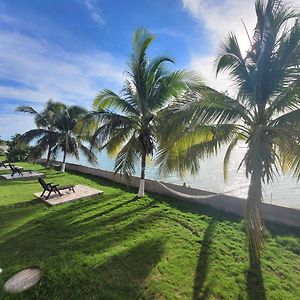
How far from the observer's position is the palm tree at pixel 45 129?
66.0 ft

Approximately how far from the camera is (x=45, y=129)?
70.0 feet

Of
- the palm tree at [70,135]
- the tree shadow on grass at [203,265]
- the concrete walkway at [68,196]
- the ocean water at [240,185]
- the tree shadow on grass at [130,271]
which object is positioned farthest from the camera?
the palm tree at [70,135]

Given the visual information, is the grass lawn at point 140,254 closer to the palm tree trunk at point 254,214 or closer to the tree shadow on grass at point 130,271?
the tree shadow on grass at point 130,271

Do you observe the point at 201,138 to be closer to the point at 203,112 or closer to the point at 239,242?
the point at 203,112

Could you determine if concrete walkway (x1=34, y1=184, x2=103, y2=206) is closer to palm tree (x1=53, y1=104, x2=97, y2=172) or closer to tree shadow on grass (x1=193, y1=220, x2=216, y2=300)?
tree shadow on grass (x1=193, y1=220, x2=216, y2=300)

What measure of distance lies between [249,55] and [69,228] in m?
6.73

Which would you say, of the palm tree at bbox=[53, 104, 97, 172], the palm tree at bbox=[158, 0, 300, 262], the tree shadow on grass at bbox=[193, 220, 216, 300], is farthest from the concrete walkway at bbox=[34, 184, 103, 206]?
the palm tree at bbox=[53, 104, 97, 172]

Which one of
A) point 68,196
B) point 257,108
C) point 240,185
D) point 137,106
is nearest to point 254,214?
point 257,108

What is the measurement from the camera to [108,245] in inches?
257

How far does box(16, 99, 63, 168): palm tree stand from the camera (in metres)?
20.1

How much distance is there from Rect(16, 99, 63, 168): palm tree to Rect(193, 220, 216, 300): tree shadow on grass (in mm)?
16461

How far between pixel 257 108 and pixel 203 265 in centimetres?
377

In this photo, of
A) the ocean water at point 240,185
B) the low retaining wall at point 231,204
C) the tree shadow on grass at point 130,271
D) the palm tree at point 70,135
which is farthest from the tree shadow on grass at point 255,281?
the palm tree at point 70,135

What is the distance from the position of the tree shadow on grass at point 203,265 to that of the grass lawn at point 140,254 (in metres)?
0.02
